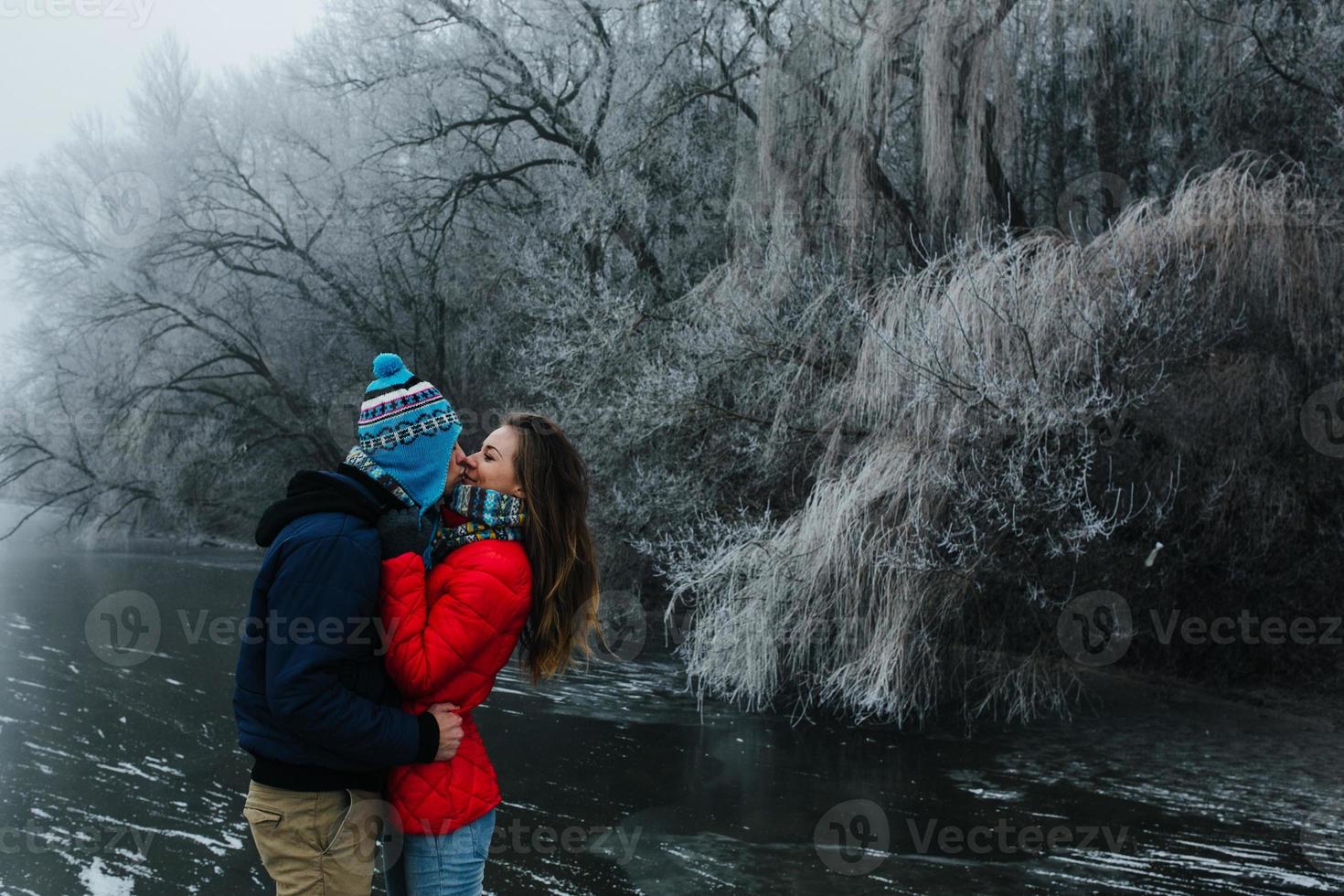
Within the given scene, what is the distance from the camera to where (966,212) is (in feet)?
30.1

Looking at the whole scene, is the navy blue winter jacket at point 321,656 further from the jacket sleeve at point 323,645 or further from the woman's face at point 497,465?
the woman's face at point 497,465

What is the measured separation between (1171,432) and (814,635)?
2.70 metres

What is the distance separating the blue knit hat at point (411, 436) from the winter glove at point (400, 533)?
0.13 ft

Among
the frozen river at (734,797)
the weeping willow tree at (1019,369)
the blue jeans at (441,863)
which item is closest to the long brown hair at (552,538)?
the blue jeans at (441,863)

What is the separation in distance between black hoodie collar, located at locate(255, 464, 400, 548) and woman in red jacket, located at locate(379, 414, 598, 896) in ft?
0.17

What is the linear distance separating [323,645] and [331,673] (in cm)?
7

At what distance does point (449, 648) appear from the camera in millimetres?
2389

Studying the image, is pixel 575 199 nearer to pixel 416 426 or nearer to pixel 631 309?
pixel 631 309

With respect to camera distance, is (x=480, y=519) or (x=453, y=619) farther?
(x=480, y=519)

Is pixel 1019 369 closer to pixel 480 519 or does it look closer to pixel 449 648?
pixel 480 519

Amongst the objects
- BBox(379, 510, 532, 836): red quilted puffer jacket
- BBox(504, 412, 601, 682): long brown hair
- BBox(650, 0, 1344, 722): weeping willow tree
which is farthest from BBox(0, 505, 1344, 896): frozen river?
BBox(379, 510, 532, 836): red quilted puffer jacket

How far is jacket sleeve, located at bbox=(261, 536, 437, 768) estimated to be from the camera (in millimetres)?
2203

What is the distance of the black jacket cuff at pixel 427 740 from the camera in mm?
2350

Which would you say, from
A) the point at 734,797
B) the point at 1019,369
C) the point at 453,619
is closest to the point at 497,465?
the point at 453,619
